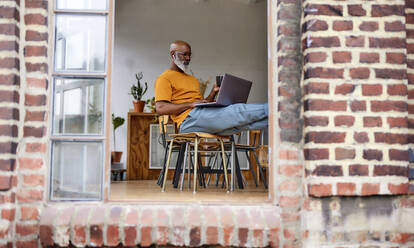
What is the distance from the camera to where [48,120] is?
251 centimetres

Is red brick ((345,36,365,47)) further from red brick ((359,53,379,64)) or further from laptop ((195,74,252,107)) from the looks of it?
laptop ((195,74,252,107))

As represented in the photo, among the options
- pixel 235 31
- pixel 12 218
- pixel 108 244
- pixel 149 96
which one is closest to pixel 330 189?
pixel 108 244

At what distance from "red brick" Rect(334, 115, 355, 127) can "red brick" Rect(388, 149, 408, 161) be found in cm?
26

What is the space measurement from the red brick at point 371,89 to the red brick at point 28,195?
6.14ft

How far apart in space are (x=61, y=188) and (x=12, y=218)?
30 centimetres

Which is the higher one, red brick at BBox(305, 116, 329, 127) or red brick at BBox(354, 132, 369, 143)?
red brick at BBox(305, 116, 329, 127)

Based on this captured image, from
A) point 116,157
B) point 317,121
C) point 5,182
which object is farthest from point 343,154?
point 116,157

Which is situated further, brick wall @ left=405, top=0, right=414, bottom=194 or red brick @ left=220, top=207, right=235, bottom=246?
brick wall @ left=405, top=0, right=414, bottom=194

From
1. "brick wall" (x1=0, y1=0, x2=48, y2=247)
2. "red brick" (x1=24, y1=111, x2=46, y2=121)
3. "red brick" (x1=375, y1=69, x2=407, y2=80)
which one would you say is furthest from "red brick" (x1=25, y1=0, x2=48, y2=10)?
"red brick" (x1=375, y1=69, x2=407, y2=80)

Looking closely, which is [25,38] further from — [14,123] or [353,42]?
[353,42]

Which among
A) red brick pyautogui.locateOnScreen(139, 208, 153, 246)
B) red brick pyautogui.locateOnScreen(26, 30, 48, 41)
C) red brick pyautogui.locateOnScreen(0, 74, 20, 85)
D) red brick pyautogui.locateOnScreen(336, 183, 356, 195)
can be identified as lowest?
red brick pyautogui.locateOnScreen(139, 208, 153, 246)

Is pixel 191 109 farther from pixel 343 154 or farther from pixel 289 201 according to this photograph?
pixel 343 154

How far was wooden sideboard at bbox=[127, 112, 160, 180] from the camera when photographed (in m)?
6.72

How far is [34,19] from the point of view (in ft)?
8.23
